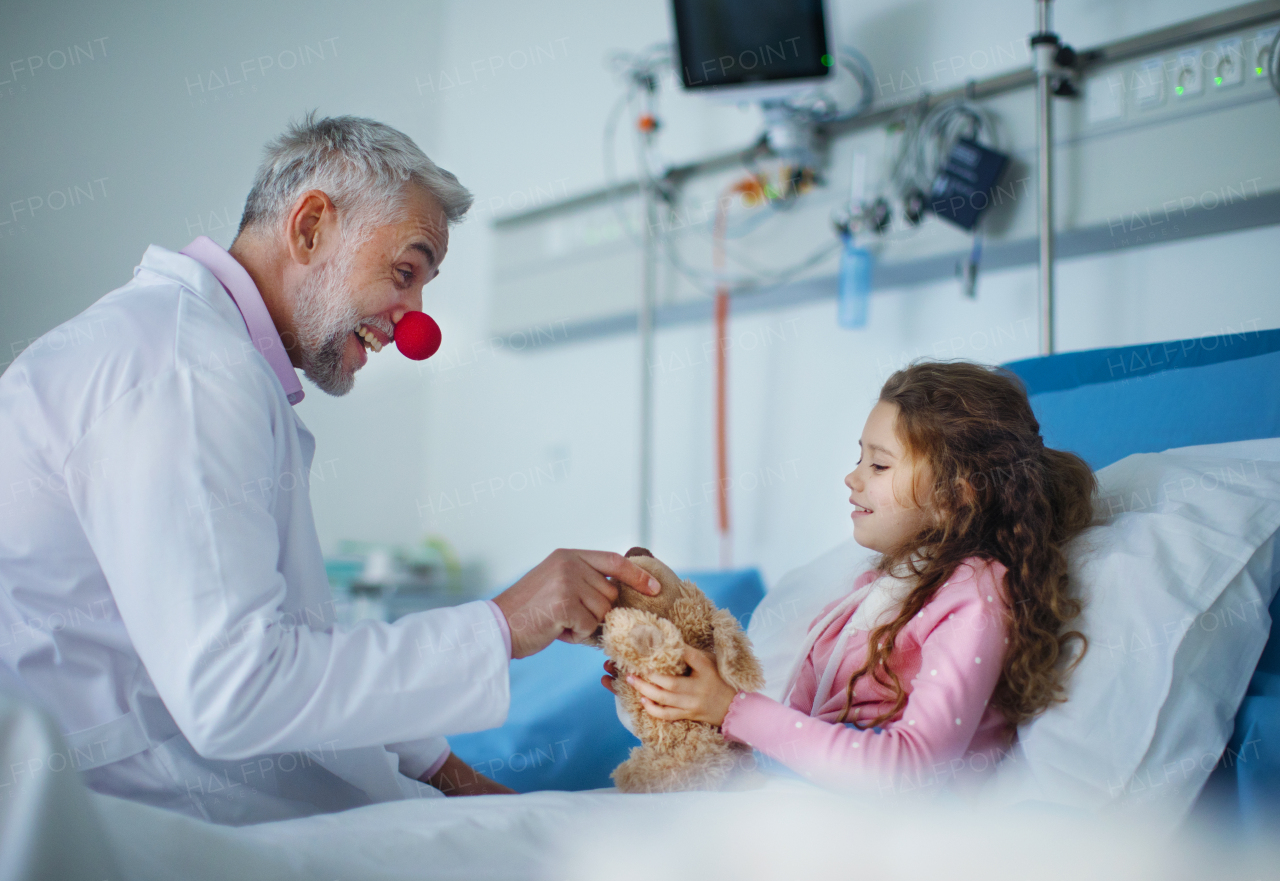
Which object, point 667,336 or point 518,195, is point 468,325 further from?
point 667,336

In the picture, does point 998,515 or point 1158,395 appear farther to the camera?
point 1158,395

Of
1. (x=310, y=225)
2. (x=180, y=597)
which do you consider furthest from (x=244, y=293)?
(x=180, y=597)

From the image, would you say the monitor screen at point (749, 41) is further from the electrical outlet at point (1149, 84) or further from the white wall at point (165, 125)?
the white wall at point (165, 125)

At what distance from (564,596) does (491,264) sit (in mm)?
2286

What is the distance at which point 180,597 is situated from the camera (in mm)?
778

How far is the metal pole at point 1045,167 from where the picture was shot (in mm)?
1704

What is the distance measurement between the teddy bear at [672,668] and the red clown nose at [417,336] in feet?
1.34

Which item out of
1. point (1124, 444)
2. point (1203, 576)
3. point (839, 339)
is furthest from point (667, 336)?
point (1203, 576)

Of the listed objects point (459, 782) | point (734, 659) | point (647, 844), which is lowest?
point (459, 782)

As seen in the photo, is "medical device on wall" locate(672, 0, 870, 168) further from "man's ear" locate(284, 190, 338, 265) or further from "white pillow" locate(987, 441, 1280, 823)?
"white pillow" locate(987, 441, 1280, 823)

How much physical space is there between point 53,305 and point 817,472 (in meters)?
1.82

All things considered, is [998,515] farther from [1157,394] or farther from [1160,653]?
[1157,394]

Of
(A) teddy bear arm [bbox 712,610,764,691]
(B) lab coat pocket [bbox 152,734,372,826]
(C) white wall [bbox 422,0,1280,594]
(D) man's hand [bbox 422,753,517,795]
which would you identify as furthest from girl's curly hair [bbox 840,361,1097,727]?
(C) white wall [bbox 422,0,1280,594]

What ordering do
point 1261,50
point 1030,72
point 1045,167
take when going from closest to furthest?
point 1261,50, point 1045,167, point 1030,72
